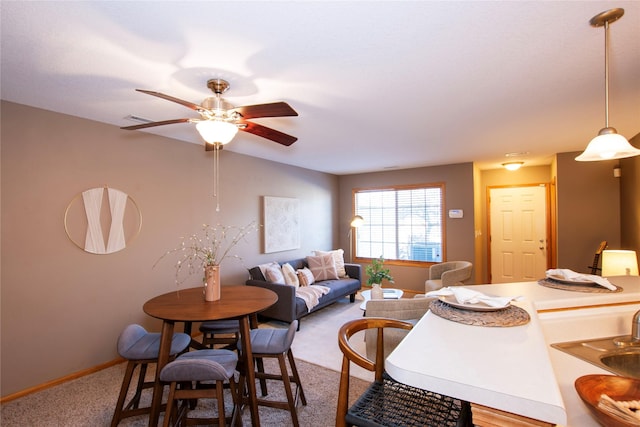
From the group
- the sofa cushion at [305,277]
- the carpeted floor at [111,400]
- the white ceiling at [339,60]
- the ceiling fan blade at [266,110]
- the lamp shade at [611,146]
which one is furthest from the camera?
the sofa cushion at [305,277]

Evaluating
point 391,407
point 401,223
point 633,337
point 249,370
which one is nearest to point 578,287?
point 633,337

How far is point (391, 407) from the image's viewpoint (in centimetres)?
117

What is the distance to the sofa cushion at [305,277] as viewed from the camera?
458 cm

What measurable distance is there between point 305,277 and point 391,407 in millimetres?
3499

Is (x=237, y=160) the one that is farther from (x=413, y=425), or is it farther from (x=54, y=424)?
(x=413, y=425)

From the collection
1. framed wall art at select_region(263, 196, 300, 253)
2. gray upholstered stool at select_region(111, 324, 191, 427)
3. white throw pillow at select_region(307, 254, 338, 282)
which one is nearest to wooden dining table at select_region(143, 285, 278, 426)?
gray upholstered stool at select_region(111, 324, 191, 427)

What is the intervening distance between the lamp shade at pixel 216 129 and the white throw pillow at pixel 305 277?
2.96m

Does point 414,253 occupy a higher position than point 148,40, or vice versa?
point 148,40

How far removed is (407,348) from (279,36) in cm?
158

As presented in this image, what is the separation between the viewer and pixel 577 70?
6.43 feet

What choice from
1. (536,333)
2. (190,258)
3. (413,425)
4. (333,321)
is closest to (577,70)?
(536,333)

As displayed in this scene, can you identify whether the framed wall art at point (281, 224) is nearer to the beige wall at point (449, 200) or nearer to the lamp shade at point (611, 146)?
the beige wall at point (449, 200)

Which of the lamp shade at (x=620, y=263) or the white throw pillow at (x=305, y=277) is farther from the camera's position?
the white throw pillow at (x=305, y=277)

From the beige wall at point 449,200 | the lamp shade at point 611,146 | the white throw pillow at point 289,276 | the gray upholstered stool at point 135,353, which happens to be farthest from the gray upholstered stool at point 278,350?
the beige wall at point 449,200
